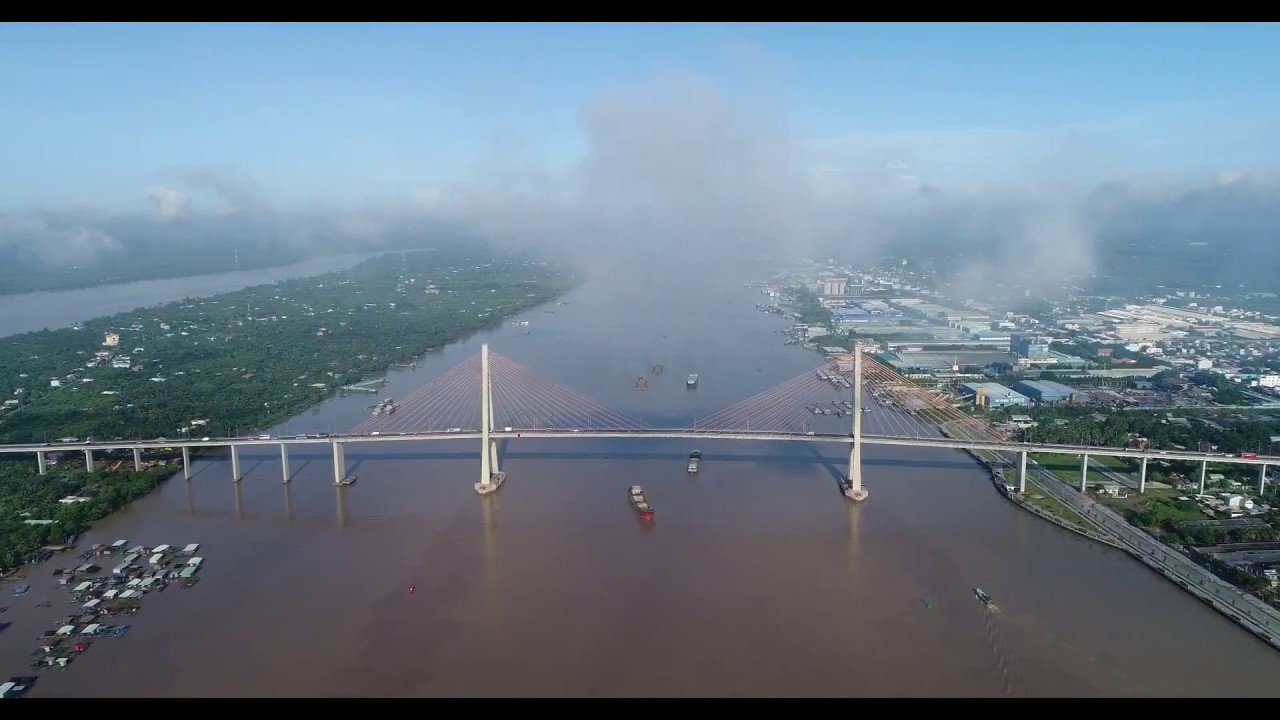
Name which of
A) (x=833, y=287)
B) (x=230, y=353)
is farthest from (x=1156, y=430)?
(x=230, y=353)

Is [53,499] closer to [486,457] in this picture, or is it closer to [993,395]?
[486,457]

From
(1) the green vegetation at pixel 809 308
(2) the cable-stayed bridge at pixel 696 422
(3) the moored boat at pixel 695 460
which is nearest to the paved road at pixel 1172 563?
(2) the cable-stayed bridge at pixel 696 422

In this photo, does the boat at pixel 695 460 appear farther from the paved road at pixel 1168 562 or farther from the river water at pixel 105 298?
the river water at pixel 105 298

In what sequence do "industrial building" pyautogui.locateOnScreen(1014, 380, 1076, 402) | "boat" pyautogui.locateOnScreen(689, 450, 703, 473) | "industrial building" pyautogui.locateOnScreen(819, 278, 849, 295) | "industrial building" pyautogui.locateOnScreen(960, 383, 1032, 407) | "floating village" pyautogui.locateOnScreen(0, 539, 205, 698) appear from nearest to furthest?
A: "floating village" pyautogui.locateOnScreen(0, 539, 205, 698)
"boat" pyautogui.locateOnScreen(689, 450, 703, 473)
"industrial building" pyautogui.locateOnScreen(960, 383, 1032, 407)
"industrial building" pyautogui.locateOnScreen(1014, 380, 1076, 402)
"industrial building" pyautogui.locateOnScreen(819, 278, 849, 295)

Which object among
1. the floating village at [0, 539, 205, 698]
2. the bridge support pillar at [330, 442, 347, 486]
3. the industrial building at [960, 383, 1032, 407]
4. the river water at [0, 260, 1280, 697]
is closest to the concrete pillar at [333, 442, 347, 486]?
the bridge support pillar at [330, 442, 347, 486]

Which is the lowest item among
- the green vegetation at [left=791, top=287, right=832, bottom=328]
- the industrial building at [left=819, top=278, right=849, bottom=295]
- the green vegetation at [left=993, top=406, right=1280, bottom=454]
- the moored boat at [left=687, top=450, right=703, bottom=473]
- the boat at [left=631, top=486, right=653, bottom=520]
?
the boat at [left=631, top=486, right=653, bottom=520]

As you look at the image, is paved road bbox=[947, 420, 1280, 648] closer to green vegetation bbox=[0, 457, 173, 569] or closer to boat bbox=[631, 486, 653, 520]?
boat bbox=[631, 486, 653, 520]
